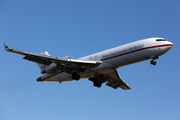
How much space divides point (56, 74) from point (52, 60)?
20.4ft

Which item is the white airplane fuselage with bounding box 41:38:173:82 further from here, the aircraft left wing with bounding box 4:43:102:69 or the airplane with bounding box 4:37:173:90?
the aircraft left wing with bounding box 4:43:102:69

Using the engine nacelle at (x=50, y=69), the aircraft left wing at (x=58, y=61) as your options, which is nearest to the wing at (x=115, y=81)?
the aircraft left wing at (x=58, y=61)

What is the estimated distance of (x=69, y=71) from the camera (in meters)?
43.9

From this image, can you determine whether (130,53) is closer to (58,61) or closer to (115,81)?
(58,61)

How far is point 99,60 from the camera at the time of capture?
4178cm

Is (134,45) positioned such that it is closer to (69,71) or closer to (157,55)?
(157,55)

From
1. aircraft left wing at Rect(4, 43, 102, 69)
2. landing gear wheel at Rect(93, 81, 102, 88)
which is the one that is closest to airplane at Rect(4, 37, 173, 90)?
aircraft left wing at Rect(4, 43, 102, 69)

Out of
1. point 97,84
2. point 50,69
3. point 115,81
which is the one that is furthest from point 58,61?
point 115,81

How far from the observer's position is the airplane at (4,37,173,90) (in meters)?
38.5

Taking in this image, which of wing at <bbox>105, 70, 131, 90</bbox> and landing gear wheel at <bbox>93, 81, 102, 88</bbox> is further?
landing gear wheel at <bbox>93, 81, 102, 88</bbox>

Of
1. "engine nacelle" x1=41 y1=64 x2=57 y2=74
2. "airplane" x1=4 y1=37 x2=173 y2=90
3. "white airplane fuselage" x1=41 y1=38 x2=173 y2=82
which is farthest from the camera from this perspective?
"engine nacelle" x1=41 y1=64 x2=57 y2=74

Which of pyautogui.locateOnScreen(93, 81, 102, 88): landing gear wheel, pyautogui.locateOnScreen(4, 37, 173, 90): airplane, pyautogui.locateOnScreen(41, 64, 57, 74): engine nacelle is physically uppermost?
pyautogui.locateOnScreen(41, 64, 57, 74): engine nacelle

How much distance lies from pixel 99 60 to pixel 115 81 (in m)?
10.7

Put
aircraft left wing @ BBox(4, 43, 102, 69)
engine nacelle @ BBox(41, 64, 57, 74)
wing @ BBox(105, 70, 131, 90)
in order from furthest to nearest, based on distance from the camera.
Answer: wing @ BBox(105, 70, 131, 90) < engine nacelle @ BBox(41, 64, 57, 74) < aircraft left wing @ BBox(4, 43, 102, 69)
